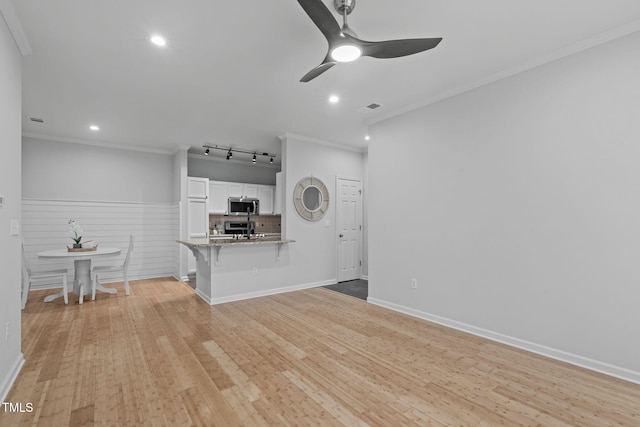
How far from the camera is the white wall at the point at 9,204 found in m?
2.20

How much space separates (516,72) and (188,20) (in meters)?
3.03

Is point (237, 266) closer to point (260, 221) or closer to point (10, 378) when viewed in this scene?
point (10, 378)

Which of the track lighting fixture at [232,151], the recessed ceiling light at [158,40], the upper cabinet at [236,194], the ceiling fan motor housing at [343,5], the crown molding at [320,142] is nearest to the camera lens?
the ceiling fan motor housing at [343,5]

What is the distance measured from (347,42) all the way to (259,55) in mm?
1172

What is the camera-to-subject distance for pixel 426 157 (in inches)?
154

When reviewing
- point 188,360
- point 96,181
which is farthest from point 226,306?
point 96,181

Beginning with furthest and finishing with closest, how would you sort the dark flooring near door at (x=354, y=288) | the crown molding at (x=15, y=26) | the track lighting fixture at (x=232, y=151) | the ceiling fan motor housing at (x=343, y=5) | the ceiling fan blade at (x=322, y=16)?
the track lighting fixture at (x=232, y=151), the dark flooring near door at (x=354, y=288), the crown molding at (x=15, y=26), the ceiling fan motor housing at (x=343, y=5), the ceiling fan blade at (x=322, y=16)

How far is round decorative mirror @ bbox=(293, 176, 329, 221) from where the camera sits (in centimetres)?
542

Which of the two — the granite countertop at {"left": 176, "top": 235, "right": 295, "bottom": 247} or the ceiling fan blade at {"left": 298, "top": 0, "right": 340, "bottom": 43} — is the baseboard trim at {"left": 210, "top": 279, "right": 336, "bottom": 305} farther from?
the ceiling fan blade at {"left": 298, "top": 0, "right": 340, "bottom": 43}

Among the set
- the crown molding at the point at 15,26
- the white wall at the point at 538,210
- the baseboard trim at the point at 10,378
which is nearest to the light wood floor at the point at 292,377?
the baseboard trim at the point at 10,378

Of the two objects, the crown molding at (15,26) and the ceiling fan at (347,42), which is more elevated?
the crown molding at (15,26)

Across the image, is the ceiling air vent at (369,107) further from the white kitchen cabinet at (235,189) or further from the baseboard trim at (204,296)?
the white kitchen cabinet at (235,189)

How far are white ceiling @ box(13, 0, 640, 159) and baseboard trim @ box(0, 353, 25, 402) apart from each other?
8.72 feet

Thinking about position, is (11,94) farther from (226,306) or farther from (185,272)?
(185,272)
